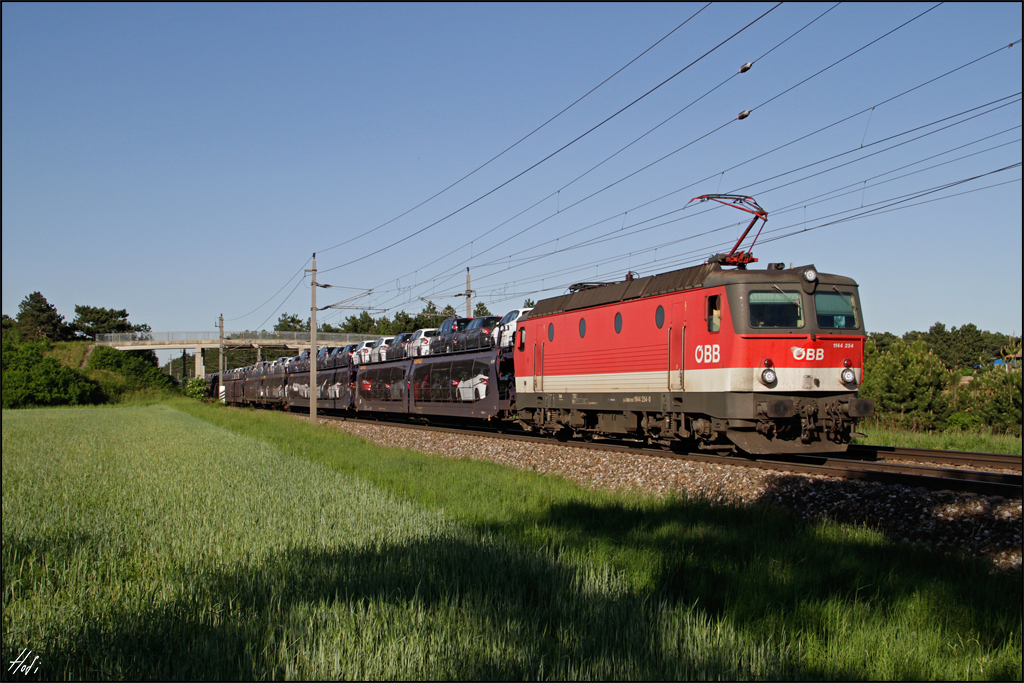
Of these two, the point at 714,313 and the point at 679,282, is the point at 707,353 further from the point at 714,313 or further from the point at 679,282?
the point at 679,282

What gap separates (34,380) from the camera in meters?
61.6

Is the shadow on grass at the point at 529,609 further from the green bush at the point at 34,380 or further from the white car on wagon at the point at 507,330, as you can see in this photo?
the green bush at the point at 34,380

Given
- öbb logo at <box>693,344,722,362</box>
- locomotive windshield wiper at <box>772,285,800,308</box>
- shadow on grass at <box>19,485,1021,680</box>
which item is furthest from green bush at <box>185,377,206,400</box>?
shadow on grass at <box>19,485,1021,680</box>

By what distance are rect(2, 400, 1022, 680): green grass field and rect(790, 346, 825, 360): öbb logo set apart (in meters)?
4.92

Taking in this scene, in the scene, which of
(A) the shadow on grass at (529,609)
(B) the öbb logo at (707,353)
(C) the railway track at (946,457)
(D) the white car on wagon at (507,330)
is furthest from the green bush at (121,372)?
(A) the shadow on grass at (529,609)

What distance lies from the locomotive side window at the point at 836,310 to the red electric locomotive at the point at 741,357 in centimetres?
2

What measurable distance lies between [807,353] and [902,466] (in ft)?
8.39

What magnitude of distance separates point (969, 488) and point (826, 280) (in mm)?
5313

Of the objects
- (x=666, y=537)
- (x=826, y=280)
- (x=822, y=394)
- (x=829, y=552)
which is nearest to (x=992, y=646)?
(x=829, y=552)

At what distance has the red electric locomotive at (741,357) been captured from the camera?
12867mm

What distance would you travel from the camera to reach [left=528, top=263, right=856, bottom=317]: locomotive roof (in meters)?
13.3

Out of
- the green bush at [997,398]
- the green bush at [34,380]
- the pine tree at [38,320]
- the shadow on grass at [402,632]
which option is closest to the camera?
the shadow on grass at [402,632]

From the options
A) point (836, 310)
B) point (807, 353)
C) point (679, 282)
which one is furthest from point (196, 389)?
point (836, 310)

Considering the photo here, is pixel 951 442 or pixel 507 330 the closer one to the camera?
→ pixel 951 442
